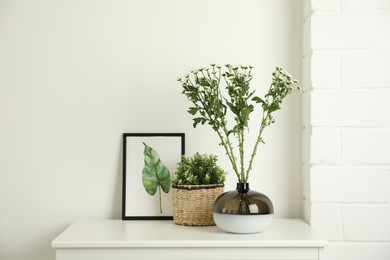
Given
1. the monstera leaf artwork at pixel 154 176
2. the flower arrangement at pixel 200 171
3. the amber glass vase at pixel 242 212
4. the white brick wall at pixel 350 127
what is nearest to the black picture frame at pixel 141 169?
the monstera leaf artwork at pixel 154 176

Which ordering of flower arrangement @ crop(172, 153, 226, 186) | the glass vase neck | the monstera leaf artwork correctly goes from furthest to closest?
the monstera leaf artwork
flower arrangement @ crop(172, 153, 226, 186)
the glass vase neck

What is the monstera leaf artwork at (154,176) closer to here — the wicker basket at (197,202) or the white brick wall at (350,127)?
the wicker basket at (197,202)

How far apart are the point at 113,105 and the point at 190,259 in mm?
691

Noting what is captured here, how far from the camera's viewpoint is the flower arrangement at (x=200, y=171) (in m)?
1.72

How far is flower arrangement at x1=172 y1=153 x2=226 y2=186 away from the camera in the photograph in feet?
5.64

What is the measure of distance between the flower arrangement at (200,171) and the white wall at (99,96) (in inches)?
6.1

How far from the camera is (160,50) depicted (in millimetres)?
1905

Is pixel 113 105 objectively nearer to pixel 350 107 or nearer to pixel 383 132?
pixel 350 107

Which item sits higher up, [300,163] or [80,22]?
[80,22]

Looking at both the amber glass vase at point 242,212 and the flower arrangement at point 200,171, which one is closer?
the amber glass vase at point 242,212

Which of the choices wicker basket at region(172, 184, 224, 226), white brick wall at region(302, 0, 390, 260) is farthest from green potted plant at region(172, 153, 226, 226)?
white brick wall at region(302, 0, 390, 260)

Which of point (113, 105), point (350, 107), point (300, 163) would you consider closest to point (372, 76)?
point (350, 107)

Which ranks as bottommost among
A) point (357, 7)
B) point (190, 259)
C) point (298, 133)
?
point (190, 259)

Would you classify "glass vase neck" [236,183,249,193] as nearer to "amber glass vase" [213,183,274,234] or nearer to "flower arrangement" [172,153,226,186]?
"amber glass vase" [213,183,274,234]
